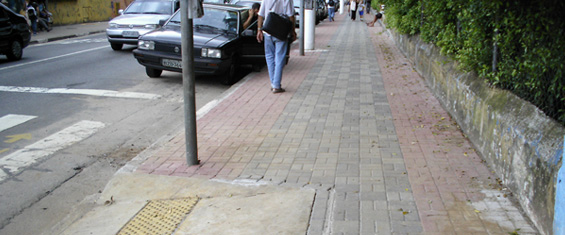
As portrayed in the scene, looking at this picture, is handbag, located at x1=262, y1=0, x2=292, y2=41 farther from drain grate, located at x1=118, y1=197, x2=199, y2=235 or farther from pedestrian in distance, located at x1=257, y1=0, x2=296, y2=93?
drain grate, located at x1=118, y1=197, x2=199, y2=235

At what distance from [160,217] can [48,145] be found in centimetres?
299

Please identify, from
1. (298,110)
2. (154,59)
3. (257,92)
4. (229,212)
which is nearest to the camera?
(229,212)

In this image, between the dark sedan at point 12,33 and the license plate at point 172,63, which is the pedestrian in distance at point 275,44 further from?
the dark sedan at point 12,33

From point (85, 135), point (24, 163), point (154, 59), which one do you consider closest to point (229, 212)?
point (24, 163)

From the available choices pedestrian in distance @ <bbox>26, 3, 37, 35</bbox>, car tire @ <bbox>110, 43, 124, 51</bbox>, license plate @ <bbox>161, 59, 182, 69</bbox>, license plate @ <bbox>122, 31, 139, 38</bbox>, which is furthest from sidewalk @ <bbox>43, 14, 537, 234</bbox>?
pedestrian in distance @ <bbox>26, 3, 37, 35</bbox>

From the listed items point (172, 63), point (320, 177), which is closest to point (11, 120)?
point (172, 63)

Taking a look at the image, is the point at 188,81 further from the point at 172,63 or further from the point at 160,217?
the point at 172,63

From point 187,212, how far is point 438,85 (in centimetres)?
539

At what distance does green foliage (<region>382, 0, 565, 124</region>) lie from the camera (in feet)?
13.7

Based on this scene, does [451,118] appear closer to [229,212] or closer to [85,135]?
[229,212]

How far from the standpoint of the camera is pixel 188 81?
5.04 meters

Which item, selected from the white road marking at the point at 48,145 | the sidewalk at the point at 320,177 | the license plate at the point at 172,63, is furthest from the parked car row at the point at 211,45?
the white road marking at the point at 48,145

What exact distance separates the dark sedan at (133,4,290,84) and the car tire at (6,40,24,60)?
17.1ft

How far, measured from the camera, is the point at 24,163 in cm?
571
